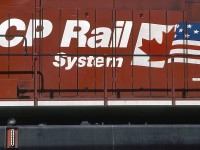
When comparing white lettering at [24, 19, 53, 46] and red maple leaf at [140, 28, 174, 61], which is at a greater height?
white lettering at [24, 19, 53, 46]

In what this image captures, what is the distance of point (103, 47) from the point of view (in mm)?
7648

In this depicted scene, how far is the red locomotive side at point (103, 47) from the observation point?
7402 mm

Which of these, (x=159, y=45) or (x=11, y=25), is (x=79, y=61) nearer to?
(x=11, y=25)

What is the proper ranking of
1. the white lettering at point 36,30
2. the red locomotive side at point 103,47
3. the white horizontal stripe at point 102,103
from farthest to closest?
the white lettering at point 36,30, the red locomotive side at point 103,47, the white horizontal stripe at point 102,103

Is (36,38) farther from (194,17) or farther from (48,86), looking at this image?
(194,17)

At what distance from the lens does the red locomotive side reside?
7.40 metres

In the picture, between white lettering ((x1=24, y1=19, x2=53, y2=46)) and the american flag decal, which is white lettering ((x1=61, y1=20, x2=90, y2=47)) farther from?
the american flag decal

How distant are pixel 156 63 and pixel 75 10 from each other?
1.53 meters

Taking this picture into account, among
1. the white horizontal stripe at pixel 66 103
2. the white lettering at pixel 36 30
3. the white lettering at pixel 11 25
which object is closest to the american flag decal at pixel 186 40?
the white horizontal stripe at pixel 66 103

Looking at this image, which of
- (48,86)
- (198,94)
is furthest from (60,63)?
(198,94)

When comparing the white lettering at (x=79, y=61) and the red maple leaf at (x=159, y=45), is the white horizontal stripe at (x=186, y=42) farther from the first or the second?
the white lettering at (x=79, y=61)

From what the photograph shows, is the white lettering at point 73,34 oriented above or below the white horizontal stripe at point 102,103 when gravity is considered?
above

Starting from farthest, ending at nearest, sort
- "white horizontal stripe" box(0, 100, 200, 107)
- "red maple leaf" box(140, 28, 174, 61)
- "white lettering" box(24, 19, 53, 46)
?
1. "red maple leaf" box(140, 28, 174, 61)
2. "white lettering" box(24, 19, 53, 46)
3. "white horizontal stripe" box(0, 100, 200, 107)

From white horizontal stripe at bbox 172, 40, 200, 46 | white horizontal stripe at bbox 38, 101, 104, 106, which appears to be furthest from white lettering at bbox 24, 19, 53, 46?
white horizontal stripe at bbox 172, 40, 200, 46
